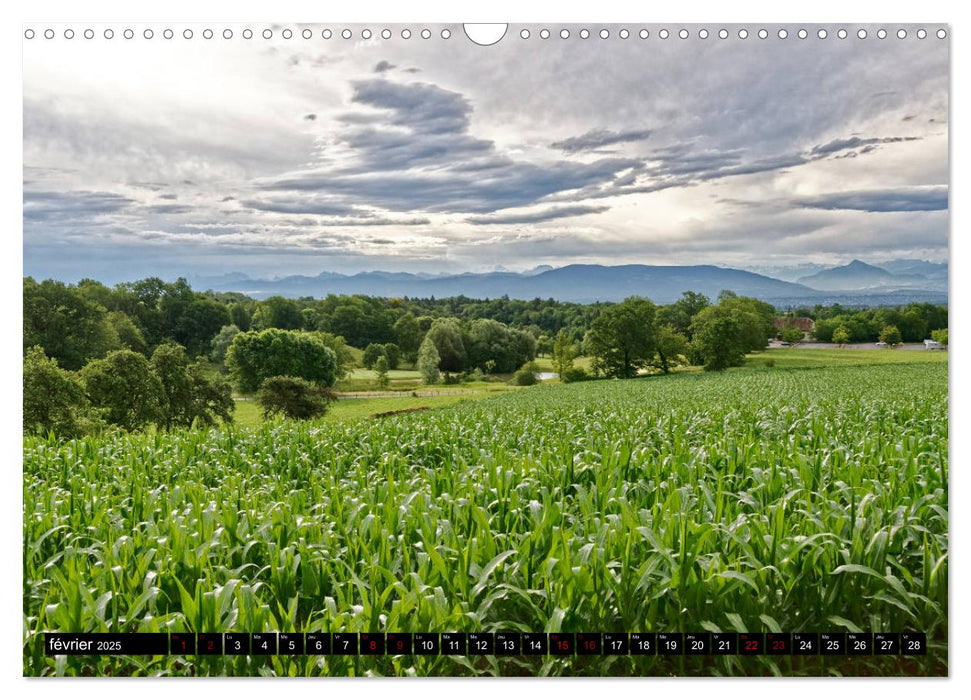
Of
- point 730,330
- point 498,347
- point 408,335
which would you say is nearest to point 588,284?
point 498,347

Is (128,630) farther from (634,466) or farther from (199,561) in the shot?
(634,466)

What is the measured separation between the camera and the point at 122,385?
621cm

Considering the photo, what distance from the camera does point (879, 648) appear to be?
286 cm

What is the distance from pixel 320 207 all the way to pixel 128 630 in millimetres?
2982

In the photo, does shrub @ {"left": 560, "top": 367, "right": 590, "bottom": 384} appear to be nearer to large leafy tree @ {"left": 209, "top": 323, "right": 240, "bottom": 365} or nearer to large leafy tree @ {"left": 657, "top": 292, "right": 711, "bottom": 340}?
large leafy tree @ {"left": 657, "top": 292, "right": 711, "bottom": 340}

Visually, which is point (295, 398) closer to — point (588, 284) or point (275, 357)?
point (275, 357)

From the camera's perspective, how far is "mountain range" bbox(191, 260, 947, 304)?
4551mm

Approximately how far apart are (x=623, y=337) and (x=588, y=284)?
4.37 ft

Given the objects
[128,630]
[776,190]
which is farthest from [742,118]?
[128,630]

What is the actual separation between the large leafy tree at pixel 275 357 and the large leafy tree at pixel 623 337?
2.48m

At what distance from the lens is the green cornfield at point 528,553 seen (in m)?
2.85

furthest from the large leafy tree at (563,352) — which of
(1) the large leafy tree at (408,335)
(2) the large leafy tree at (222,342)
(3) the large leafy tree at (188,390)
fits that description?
(3) the large leafy tree at (188,390)
